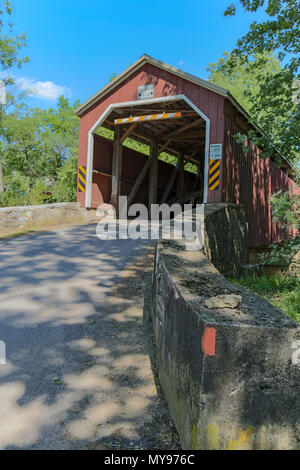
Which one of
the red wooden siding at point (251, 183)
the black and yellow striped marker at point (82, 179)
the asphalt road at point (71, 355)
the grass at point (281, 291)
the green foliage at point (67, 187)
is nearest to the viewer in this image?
the asphalt road at point (71, 355)

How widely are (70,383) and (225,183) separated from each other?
6.70 meters

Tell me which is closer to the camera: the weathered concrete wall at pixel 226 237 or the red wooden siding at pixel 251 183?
the weathered concrete wall at pixel 226 237

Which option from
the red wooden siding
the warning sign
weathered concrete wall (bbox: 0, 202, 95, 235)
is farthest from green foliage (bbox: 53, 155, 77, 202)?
the warning sign

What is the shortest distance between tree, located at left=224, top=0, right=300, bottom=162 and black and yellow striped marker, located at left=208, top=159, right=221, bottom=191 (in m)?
1.26

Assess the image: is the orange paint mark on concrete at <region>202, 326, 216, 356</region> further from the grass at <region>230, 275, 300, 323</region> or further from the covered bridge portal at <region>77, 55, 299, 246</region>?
the covered bridge portal at <region>77, 55, 299, 246</region>

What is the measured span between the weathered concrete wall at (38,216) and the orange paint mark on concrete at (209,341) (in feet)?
23.3

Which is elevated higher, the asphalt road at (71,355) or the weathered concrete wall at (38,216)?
the weathered concrete wall at (38,216)

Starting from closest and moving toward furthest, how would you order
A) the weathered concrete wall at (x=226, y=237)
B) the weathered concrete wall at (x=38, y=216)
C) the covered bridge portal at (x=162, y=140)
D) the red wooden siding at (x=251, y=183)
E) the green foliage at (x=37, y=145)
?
the weathered concrete wall at (x=226, y=237) < the weathered concrete wall at (x=38, y=216) < the covered bridge portal at (x=162, y=140) < the red wooden siding at (x=251, y=183) < the green foliage at (x=37, y=145)

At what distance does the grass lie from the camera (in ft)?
16.7

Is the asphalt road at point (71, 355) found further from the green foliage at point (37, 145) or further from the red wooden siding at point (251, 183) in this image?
the green foliage at point (37, 145)

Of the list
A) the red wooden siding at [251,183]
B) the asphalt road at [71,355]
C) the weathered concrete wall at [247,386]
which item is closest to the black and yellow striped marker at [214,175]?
the red wooden siding at [251,183]

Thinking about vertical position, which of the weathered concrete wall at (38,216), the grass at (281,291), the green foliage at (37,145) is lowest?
the grass at (281,291)

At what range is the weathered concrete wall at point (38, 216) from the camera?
7996mm
